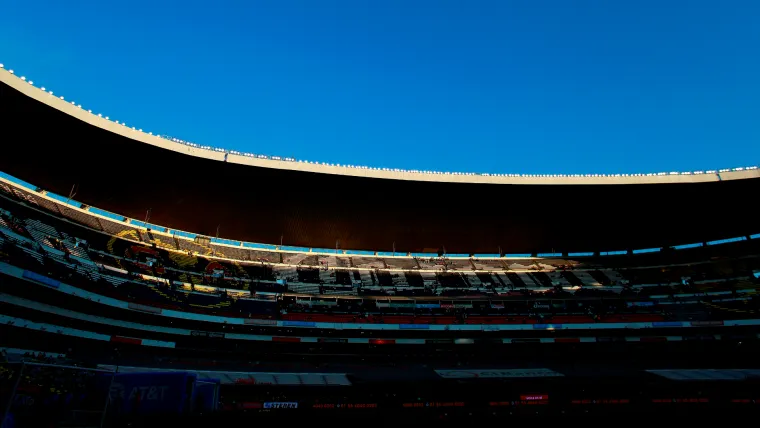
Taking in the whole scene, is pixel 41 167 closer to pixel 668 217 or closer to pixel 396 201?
pixel 396 201

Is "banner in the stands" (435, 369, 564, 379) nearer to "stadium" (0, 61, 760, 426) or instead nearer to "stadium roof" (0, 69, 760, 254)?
"stadium" (0, 61, 760, 426)

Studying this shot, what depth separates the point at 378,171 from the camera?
39375mm

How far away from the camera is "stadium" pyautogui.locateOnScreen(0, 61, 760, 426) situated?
100 feet

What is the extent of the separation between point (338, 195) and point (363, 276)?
12.4 meters

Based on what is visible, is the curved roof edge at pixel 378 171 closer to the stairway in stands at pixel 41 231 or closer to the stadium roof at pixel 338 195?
the stadium roof at pixel 338 195

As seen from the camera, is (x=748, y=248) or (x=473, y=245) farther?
(x=473, y=245)

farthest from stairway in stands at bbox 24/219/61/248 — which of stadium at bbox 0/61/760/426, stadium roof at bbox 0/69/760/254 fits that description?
stadium roof at bbox 0/69/760/254

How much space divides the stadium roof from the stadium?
22cm

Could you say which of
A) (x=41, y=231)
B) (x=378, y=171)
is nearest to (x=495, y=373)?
(x=378, y=171)

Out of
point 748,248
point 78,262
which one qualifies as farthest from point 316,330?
point 748,248

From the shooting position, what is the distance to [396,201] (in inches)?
1679

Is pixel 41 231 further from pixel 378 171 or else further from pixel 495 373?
pixel 495 373

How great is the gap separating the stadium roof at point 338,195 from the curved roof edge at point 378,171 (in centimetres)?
10

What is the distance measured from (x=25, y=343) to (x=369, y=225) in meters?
29.7
